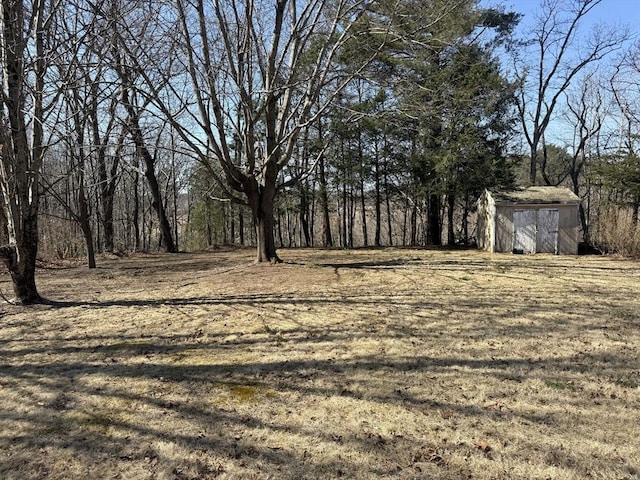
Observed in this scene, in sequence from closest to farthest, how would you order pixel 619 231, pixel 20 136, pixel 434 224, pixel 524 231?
pixel 20 136 < pixel 619 231 < pixel 524 231 < pixel 434 224

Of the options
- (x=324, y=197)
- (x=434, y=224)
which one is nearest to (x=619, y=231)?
(x=434, y=224)

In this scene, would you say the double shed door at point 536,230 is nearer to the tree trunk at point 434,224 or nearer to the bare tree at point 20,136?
the tree trunk at point 434,224

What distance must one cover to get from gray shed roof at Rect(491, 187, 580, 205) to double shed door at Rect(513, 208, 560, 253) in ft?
1.33

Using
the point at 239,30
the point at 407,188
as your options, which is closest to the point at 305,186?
the point at 407,188

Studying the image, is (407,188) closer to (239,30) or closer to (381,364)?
(239,30)

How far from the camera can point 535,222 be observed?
17.0 metres

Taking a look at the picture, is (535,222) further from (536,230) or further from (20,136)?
(20,136)

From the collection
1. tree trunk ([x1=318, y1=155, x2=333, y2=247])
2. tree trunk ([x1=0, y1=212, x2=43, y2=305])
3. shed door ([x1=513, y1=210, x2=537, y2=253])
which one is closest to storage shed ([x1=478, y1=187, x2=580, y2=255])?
shed door ([x1=513, y1=210, x2=537, y2=253])

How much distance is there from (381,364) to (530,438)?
5.11 ft

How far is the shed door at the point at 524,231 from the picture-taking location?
55.7 feet

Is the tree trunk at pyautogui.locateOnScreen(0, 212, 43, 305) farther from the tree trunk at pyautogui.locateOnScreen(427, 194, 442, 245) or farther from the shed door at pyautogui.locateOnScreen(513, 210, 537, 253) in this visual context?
the tree trunk at pyautogui.locateOnScreen(427, 194, 442, 245)

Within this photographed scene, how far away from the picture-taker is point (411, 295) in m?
7.34

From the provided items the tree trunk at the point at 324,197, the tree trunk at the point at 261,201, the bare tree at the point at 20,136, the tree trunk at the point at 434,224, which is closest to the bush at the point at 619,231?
the tree trunk at the point at 434,224

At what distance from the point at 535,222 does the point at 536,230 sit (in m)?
0.33
